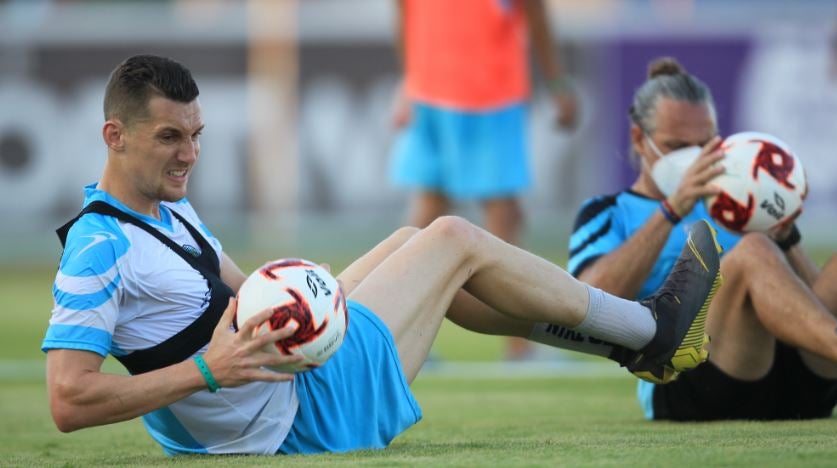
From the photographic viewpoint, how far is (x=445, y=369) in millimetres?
9477

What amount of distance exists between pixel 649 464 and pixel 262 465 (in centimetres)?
124

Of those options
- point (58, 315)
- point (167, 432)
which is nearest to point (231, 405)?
point (167, 432)

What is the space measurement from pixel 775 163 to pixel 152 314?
9.12ft

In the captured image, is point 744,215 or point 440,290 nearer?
point 440,290

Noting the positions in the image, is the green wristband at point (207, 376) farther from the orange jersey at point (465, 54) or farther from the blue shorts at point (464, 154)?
the orange jersey at point (465, 54)

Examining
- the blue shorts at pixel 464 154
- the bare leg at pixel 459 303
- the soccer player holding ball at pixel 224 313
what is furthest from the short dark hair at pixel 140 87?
the blue shorts at pixel 464 154

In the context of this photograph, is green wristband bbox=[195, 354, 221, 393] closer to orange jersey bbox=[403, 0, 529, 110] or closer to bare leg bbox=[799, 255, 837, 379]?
bare leg bbox=[799, 255, 837, 379]

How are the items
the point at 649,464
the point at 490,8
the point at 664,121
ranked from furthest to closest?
the point at 490,8 < the point at 664,121 < the point at 649,464

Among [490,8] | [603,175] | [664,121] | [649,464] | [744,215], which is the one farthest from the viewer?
[603,175]

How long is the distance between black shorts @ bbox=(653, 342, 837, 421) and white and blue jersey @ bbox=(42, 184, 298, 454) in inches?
72.8

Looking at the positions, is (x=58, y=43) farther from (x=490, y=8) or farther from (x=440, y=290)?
(x=440, y=290)

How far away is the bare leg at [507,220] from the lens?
9961 mm

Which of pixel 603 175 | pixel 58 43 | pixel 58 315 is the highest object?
pixel 58 315

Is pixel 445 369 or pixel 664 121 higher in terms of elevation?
pixel 664 121
